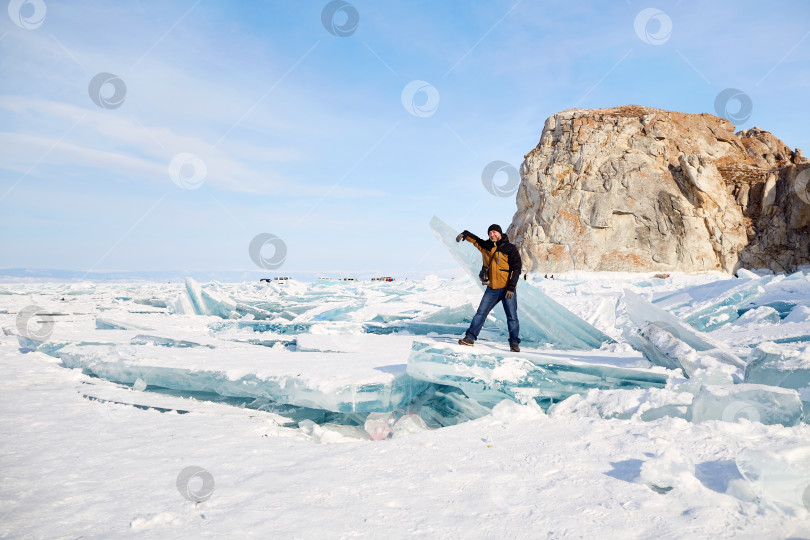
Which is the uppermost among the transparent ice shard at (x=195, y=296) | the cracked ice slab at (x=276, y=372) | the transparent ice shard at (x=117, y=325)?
the transparent ice shard at (x=195, y=296)

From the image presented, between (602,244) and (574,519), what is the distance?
2978 cm

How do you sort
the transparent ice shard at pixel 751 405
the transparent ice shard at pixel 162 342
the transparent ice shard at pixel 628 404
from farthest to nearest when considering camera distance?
the transparent ice shard at pixel 162 342 < the transparent ice shard at pixel 628 404 < the transparent ice shard at pixel 751 405

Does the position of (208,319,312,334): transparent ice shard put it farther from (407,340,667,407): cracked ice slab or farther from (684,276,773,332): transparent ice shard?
(684,276,773,332): transparent ice shard

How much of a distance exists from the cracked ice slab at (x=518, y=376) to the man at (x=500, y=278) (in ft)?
4.83

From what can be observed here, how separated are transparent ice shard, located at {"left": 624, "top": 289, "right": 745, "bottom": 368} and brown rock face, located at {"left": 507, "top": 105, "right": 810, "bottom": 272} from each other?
83.7 ft

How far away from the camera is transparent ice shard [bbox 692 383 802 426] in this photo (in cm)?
219

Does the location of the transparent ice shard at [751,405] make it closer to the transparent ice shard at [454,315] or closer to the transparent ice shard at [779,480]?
the transparent ice shard at [779,480]

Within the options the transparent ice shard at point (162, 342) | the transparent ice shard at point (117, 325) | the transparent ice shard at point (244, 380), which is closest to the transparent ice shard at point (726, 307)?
the transparent ice shard at point (244, 380)

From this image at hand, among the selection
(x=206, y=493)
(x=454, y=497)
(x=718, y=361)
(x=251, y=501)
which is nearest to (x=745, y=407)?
(x=718, y=361)

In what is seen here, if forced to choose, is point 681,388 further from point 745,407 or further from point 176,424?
point 176,424

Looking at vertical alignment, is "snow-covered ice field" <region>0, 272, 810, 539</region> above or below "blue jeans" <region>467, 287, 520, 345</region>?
below

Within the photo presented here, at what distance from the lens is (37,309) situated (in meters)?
9.93

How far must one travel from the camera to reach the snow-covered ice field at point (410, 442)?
5.05ft

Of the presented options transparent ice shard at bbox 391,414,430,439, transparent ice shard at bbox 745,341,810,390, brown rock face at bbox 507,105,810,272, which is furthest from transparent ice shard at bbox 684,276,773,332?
brown rock face at bbox 507,105,810,272
